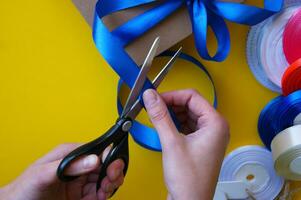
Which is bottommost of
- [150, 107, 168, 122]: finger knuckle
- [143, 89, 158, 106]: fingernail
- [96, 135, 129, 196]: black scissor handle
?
[96, 135, 129, 196]: black scissor handle

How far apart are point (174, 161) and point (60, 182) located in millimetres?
172

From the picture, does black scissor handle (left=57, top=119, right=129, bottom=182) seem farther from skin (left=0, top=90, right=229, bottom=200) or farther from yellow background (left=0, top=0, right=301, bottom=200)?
yellow background (left=0, top=0, right=301, bottom=200)

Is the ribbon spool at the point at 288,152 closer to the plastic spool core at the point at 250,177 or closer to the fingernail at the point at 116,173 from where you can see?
the plastic spool core at the point at 250,177

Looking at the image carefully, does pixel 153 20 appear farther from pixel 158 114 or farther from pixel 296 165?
Result: pixel 296 165

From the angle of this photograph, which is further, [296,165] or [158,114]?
[296,165]

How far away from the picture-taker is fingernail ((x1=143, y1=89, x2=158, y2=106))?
0.51 meters

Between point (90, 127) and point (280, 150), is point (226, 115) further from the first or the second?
point (90, 127)

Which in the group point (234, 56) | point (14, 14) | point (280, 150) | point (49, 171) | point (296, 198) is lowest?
point (296, 198)

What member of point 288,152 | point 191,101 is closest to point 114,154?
point 191,101

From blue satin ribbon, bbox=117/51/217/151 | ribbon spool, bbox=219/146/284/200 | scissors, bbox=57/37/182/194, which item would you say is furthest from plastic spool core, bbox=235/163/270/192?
scissors, bbox=57/37/182/194

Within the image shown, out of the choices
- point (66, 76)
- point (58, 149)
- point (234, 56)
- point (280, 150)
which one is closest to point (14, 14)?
point (66, 76)

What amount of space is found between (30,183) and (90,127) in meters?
0.16

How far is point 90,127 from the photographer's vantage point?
2.17ft

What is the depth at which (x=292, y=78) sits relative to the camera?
58 centimetres
